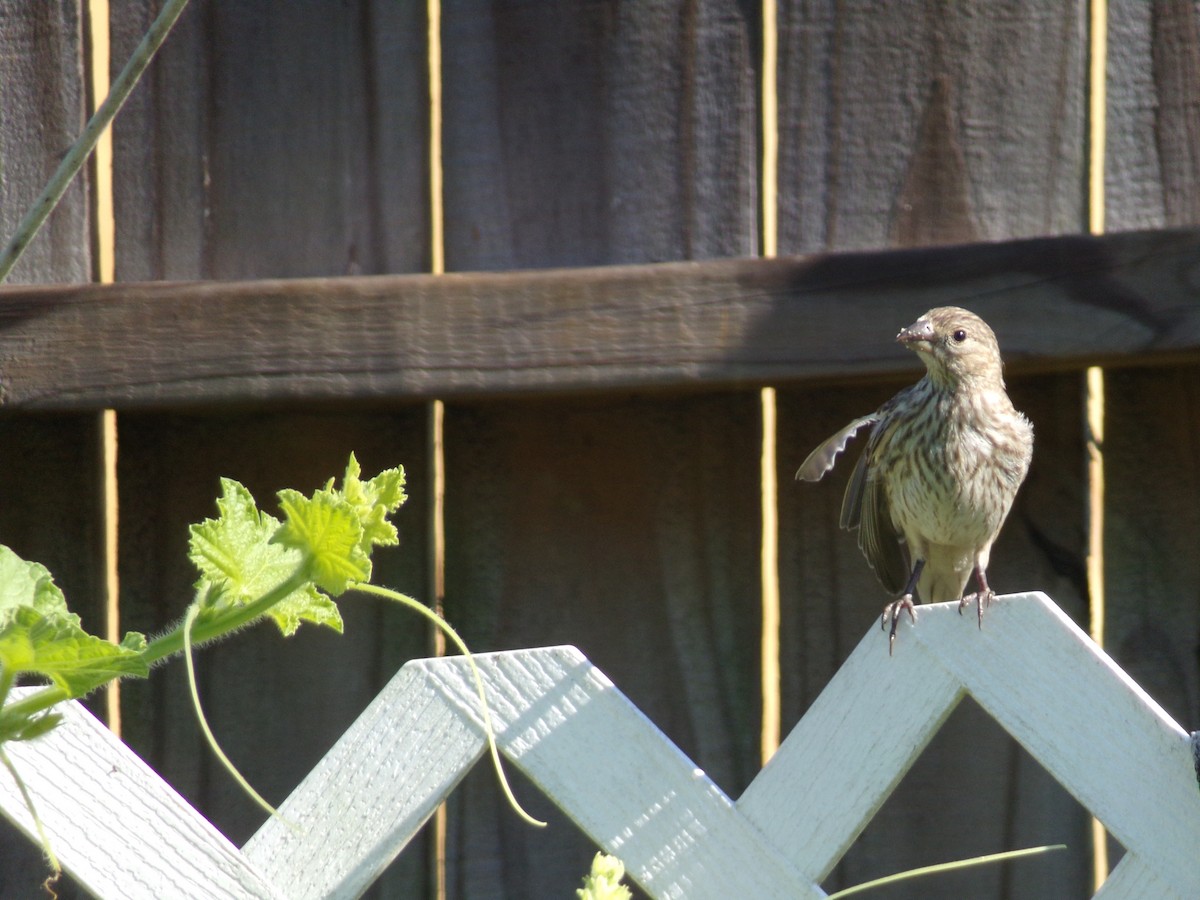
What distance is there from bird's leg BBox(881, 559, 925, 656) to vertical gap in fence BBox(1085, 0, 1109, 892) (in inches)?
13.1

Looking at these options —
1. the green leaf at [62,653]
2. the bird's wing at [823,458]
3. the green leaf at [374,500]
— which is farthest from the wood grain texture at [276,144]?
the green leaf at [62,653]

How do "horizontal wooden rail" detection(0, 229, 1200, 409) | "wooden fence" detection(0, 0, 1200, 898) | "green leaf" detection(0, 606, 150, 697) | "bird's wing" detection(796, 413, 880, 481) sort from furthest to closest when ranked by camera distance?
1. "wooden fence" detection(0, 0, 1200, 898)
2. "bird's wing" detection(796, 413, 880, 481)
3. "horizontal wooden rail" detection(0, 229, 1200, 409)
4. "green leaf" detection(0, 606, 150, 697)

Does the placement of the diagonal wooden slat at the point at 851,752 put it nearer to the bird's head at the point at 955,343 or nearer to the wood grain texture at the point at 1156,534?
the bird's head at the point at 955,343

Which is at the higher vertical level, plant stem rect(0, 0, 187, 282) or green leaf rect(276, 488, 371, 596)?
plant stem rect(0, 0, 187, 282)

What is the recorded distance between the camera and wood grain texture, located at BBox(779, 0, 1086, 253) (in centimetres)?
229

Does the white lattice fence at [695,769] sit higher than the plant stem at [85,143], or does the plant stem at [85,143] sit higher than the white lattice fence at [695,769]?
the plant stem at [85,143]

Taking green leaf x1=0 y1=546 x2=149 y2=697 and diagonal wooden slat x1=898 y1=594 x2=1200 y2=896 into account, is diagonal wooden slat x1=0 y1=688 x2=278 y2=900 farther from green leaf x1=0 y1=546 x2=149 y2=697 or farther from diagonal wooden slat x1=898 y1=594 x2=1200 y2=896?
diagonal wooden slat x1=898 y1=594 x2=1200 y2=896

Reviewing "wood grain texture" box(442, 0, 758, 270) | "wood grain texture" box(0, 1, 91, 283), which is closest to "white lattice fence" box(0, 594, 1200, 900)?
"wood grain texture" box(442, 0, 758, 270)

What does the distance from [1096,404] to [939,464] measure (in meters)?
0.44

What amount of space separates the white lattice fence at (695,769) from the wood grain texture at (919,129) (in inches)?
36.9

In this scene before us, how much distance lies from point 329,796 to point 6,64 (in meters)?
1.49

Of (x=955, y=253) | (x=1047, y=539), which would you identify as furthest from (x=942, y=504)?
(x=955, y=253)

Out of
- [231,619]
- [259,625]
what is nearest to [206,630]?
[231,619]

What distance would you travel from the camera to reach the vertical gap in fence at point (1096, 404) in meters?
2.28
